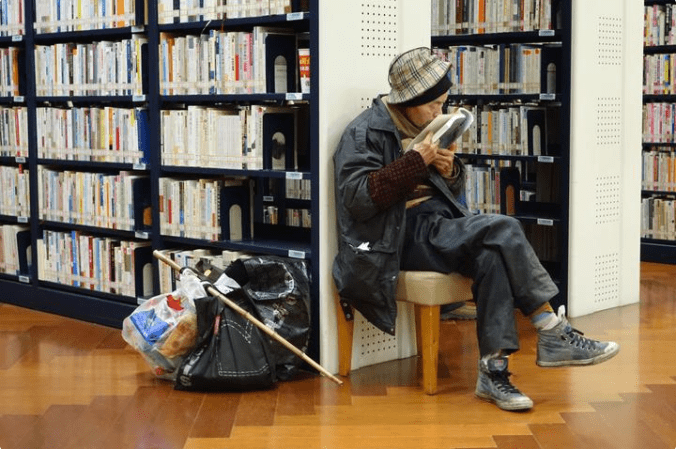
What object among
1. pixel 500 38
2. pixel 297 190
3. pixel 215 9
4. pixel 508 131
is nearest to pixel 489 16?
pixel 500 38

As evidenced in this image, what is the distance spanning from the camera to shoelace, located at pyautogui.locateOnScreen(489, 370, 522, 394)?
14.3 ft

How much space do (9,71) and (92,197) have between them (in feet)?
3.35

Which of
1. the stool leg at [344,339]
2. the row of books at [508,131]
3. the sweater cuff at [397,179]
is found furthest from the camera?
the row of books at [508,131]

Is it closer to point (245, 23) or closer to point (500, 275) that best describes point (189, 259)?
point (245, 23)

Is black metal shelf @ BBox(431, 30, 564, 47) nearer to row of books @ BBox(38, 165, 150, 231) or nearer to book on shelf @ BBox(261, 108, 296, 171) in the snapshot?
book on shelf @ BBox(261, 108, 296, 171)

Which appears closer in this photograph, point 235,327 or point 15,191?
point 235,327

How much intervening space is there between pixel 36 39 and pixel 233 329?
251 cm

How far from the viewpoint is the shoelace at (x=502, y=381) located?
4372 mm

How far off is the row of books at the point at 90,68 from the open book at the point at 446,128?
1.71 meters

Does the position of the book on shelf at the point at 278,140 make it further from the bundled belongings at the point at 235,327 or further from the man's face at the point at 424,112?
the man's face at the point at 424,112

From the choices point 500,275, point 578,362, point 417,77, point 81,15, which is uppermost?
point 81,15

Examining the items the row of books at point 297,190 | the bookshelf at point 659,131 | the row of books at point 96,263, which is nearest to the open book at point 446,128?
the row of books at point 96,263

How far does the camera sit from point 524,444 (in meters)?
3.89

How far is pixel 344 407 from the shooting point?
14.4 ft
